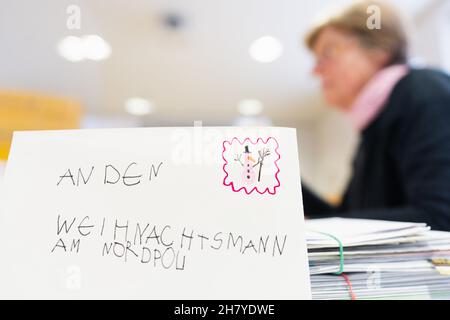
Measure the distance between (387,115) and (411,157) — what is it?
0.14 meters

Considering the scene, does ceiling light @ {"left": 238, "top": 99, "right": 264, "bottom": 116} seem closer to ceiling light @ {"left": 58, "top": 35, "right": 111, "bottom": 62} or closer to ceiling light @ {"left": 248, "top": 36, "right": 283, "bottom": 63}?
ceiling light @ {"left": 248, "top": 36, "right": 283, "bottom": 63}

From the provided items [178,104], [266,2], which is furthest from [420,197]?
[178,104]

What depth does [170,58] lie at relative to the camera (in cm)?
223

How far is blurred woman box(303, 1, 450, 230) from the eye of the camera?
495 millimetres

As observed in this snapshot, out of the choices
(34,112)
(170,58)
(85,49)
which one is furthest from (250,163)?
(170,58)

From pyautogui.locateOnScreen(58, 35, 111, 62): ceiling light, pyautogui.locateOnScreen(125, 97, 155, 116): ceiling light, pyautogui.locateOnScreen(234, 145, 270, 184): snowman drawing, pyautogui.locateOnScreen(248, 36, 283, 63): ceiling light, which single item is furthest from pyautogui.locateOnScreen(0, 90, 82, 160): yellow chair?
pyautogui.locateOnScreen(125, 97, 155, 116): ceiling light

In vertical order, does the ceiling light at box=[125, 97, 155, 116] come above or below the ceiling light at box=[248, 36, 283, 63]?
above

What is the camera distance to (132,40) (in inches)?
77.0

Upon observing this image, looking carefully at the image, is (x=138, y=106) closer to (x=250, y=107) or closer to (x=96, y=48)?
(x=250, y=107)

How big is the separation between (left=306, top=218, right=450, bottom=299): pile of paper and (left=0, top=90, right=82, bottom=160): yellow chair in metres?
0.68

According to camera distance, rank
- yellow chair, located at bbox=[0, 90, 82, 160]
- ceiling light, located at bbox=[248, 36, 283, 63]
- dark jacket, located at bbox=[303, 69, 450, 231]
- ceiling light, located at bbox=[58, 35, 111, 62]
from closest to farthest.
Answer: dark jacket, located at bbox=[303, 69, 450, 231] → yellow chair, located at bbox=[0, 90, 82, 160] → ceiling light, located at bbox=[58, 35, 111, 62] → ceiling light, located at bbox=[248, 36, 283, 63]

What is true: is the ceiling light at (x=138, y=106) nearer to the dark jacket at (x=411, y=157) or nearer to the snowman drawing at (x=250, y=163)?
the dark jacket at (x=411, y=157)

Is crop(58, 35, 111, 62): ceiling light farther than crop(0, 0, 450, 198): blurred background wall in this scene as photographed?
Yes
